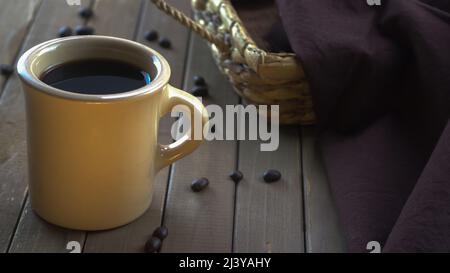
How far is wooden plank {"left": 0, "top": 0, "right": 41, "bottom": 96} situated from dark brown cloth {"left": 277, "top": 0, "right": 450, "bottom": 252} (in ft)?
1.15

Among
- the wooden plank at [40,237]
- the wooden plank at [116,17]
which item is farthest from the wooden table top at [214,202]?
the wooden plank at [116,17]

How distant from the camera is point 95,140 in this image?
60cm

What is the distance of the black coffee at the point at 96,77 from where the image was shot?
2.03 feet

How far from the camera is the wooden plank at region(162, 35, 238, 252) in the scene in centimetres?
66

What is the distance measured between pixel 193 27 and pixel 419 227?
38 cm

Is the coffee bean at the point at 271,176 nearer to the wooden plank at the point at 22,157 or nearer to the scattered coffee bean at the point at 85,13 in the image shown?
the wooden plank at the point at 22,157

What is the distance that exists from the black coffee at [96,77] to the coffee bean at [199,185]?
132 millimetres

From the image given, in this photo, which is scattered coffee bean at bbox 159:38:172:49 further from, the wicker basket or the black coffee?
the black coffee

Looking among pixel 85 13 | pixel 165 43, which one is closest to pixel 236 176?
pixel 165 43

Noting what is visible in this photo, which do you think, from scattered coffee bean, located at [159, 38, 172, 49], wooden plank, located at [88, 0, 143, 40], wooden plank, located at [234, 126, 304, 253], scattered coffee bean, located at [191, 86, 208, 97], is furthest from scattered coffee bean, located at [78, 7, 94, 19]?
wooden plank, located at [234, 126, 304, 253]

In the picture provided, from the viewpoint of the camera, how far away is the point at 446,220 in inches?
23.4

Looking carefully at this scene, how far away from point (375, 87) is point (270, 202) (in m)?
0.19

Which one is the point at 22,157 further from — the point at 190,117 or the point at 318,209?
the point at 318,209
